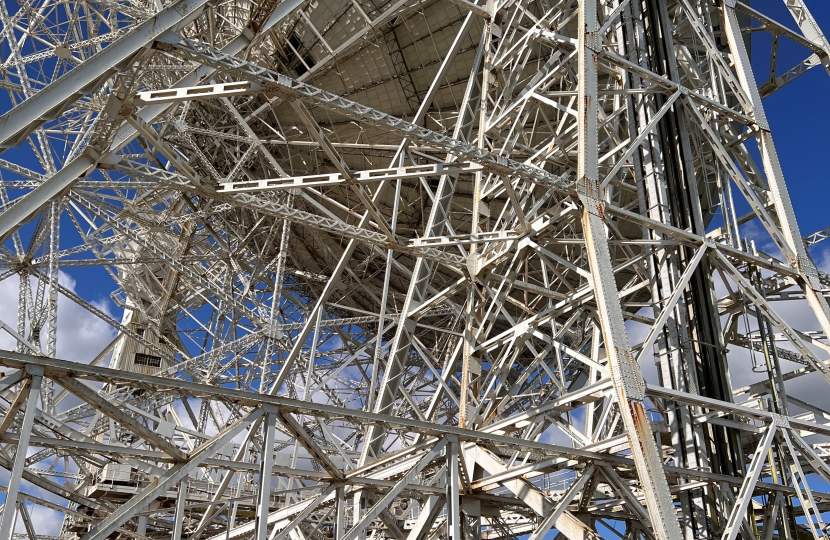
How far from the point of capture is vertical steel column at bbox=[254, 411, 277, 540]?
28.3 feet

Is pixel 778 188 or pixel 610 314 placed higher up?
pixel 778 188

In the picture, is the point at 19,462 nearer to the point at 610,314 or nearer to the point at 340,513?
the point at 340,513

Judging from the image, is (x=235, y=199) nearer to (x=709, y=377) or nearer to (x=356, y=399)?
(x=709, y=377)

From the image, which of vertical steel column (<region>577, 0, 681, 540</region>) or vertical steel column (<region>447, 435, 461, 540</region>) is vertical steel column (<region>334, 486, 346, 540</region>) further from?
vertical steel column (<region>577, 0, 681, 540</region>)

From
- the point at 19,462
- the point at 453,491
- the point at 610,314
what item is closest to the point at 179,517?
the point at 19,462

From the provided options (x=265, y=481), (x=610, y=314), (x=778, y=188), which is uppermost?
(x=778, y=188)

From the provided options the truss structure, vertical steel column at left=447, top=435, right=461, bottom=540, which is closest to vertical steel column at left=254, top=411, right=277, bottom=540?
the truss structure

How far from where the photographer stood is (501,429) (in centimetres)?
1405

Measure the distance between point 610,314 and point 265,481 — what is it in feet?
16.0

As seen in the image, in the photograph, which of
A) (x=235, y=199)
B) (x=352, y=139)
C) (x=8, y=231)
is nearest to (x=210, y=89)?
(x=235, y=199)

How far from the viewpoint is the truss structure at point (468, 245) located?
971 centimetres

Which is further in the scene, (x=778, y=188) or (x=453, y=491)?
(x=778, y=188)

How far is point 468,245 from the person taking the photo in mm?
16500

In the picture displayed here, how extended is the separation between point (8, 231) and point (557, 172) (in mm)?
12750
